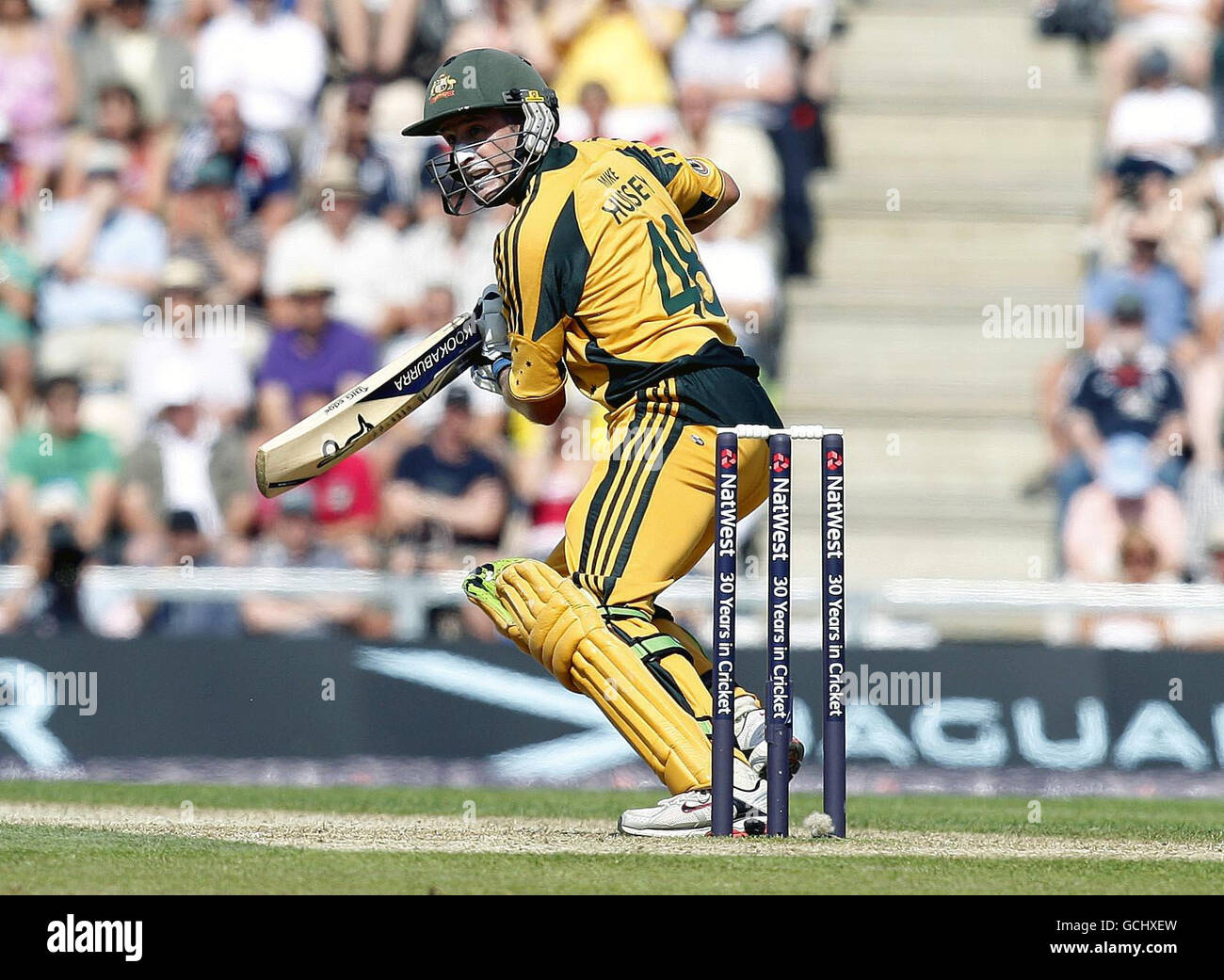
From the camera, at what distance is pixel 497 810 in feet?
27.6

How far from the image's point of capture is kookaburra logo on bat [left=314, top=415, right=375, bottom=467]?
22.6ft

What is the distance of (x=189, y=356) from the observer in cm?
1251

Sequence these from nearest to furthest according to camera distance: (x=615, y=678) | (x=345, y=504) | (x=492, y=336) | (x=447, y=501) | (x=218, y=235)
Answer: (x=615, y=678), (x=492, y=336), (x=447, y=501), (x=345, y=504), (x=218, y=235)

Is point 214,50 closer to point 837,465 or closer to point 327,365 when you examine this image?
point 327,365

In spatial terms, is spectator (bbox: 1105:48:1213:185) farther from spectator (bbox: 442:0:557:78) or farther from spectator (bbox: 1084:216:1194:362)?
spectator (bbox: 442:0:557:78)

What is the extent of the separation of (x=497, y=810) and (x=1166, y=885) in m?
3.56

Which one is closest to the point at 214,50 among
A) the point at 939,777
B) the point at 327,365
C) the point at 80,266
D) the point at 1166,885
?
the point at 80,266

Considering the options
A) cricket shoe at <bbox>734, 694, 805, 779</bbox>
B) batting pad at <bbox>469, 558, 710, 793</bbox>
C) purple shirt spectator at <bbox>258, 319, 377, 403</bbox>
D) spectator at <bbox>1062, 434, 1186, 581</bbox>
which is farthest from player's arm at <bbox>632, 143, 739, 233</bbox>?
purple shirt spectator at <bbox>258, 319, 377, 403</bbox>

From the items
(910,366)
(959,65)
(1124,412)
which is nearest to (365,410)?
(1124,412)

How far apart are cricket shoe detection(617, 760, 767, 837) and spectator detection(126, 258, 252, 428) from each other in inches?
253

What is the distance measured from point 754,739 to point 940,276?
835 cm

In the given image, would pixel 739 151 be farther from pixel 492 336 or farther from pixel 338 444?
pixel 338 444

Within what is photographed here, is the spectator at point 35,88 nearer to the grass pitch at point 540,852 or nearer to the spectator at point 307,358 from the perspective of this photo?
the spectator at point 307,358
